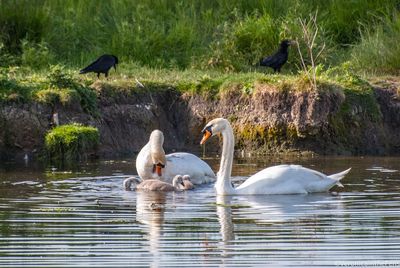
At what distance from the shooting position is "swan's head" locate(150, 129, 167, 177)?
599 inches

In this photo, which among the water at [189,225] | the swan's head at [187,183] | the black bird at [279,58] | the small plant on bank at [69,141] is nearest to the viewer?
the water at [189,225]

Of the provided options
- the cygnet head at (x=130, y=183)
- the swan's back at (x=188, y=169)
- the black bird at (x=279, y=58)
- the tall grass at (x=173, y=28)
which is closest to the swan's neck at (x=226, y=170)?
the swan's back at (x=188, y=169)

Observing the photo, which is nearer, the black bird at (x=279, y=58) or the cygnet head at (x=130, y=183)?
the cygnet head at (x=130, y=183)

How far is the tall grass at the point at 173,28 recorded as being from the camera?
2172cm

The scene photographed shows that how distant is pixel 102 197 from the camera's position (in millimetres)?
13672

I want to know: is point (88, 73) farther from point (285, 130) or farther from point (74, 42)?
point (285, 130)

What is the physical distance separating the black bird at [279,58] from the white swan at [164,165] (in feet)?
17.0

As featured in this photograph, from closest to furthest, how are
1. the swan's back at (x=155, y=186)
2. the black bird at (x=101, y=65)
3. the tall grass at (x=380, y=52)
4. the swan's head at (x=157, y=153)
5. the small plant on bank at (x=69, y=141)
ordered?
the swan's back at (x=155, y=186)
the swan's head at (x=157, y=153)
the small plant on bank at (x=69, y=141)
the black bird at (x=101, y=65)
the tall grass at (x=380, y=52)

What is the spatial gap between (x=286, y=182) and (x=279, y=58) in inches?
268

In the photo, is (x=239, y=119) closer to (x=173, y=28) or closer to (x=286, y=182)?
(x=173, y=28)

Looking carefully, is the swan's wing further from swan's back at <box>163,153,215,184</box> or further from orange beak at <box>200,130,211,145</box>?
swan's back at <box>163,153,215,184</box>

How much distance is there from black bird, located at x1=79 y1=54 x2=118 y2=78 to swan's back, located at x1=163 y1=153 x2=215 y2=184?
4271 mm

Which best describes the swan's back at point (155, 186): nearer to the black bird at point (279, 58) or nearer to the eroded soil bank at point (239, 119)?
the eroded soil bank at point (239, 119)

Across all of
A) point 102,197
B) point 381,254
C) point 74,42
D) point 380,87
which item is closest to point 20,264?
point 381,254
